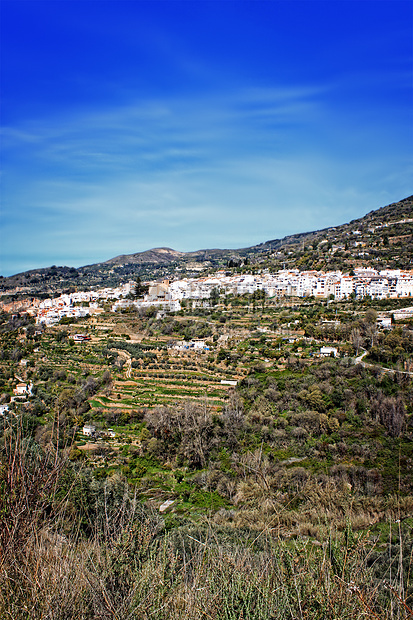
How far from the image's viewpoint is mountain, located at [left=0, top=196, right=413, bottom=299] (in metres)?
36.8

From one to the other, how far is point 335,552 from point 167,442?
1189 centimetres

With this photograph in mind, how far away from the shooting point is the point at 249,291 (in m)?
37.3

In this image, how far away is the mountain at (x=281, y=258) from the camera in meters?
36.8

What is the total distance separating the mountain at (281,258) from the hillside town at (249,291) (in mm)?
3237

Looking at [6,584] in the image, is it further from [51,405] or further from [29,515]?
[51,405]

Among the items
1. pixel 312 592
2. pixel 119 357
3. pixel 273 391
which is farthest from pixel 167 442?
pixel 312 592

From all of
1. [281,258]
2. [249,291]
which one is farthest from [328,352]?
[281,258]

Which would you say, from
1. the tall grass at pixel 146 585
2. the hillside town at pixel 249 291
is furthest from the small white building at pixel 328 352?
the tall grass at pixel 146 585

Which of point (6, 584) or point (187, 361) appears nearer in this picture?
point (6, 584)

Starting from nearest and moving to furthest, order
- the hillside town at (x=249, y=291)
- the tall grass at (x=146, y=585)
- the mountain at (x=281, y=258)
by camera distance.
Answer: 1. the tall grass at (x=146, y=585)
2. the hillside town at (x=249, y=291)
3. the mountain at (x=281, y=258)

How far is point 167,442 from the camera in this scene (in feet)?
45.0

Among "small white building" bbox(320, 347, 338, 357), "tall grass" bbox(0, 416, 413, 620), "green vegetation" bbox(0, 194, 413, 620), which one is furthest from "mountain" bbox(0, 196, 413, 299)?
"tall grass" bbox(0, 416, 413, 620)

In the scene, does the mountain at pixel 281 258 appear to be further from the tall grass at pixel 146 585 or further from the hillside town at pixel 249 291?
the tall grass at pixel 146 585

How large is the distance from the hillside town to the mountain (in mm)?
3237
